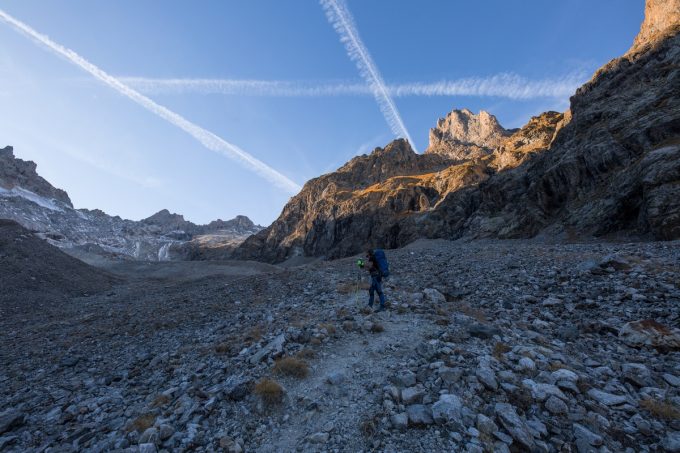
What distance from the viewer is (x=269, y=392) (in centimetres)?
728

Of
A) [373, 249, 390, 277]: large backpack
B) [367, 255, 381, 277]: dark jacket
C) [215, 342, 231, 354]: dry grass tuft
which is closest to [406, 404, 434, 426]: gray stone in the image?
[215, 342, 231, 354]: dry grass tuft

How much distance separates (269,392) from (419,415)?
3.41 meters

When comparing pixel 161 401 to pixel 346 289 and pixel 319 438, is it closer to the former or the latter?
pixel 319 438

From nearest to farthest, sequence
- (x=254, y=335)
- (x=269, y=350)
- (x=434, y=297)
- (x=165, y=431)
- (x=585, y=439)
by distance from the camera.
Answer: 1. (x=585, y=439)
2. (x=165, y=431)
3. (x=269, y=350)
4. (x=254, y=335)
5. (x=434, y=297)

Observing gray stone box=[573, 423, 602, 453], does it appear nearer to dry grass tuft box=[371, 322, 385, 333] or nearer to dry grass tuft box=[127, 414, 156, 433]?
dry grass tuft box=[371, 322, 385, 333]

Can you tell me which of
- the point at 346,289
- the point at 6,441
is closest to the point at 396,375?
the point at 6,441

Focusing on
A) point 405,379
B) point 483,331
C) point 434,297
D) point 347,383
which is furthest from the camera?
point 434,297

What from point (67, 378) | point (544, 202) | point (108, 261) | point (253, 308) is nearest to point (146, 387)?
point (67, 378)

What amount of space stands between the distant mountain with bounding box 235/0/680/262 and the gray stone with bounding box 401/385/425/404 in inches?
1387

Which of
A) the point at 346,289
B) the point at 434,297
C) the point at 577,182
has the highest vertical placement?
the point at 577,182

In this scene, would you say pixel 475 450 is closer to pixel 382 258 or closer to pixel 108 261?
pixel 382 258

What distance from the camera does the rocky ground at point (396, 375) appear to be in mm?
5659

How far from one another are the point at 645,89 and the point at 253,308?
72.7 metres

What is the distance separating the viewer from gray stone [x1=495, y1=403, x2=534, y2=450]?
201 inches
